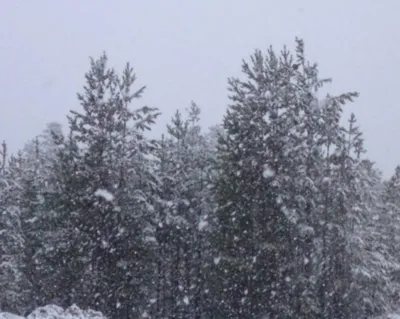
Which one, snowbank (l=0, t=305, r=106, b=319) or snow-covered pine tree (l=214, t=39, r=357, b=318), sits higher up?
snow-covered pine tree (l=214, t=39, r=357, b=318)

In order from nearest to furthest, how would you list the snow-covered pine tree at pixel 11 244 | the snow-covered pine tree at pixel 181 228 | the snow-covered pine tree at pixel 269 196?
the snow-covered pine tree at pixel 269 196, the snow-covered pine tree at pixel 181 228, the snow-covered pine tree at pixel 11 244

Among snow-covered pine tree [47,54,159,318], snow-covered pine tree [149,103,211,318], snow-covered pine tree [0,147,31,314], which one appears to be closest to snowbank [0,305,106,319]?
snow-covered pine tree [47,54,159,318]

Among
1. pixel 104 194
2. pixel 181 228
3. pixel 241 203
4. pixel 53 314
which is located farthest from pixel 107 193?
pixel 53 314

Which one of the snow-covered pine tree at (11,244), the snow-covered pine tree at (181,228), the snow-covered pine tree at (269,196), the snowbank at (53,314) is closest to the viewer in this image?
the snowbank at (53,314)

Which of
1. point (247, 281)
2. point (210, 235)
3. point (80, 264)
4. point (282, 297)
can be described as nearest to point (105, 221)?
point (80, 264)

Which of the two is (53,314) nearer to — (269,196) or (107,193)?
(107,193)

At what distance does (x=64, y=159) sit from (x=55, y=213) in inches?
115

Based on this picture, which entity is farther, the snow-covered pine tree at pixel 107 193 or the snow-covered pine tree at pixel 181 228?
the snow-covered pine tree at pixel 181 228

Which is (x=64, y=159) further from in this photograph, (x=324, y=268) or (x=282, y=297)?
(x=324, y=268)

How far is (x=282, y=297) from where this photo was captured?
2092 cm

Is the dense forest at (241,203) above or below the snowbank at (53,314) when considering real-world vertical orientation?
above

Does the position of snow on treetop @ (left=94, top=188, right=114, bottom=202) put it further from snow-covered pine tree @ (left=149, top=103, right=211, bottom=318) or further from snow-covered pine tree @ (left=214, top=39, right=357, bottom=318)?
snow-covered pine tree @ (left=149, top=103, right=211, bottom=318)

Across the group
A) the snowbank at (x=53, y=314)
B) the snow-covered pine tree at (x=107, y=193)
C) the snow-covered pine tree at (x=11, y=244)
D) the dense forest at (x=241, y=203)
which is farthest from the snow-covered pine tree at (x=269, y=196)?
the snow-covered pine tree at (x=11, y=244)

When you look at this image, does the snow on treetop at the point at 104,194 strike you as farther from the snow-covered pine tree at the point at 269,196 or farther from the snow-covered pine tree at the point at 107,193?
the snow-covered pine tree at the point at 269,196
